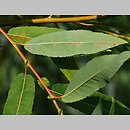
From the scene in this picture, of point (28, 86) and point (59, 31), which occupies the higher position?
point (59, 31)

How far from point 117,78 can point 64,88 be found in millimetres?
1499

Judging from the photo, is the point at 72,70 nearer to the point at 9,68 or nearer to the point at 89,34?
the point at 89,34

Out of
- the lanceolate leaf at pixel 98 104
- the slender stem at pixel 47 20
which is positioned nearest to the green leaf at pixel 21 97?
the lanceolate leaf at pixel 98 104

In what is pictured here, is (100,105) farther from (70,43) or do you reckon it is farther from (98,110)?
(70,43)

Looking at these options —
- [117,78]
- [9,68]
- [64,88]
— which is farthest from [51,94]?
[117,78]

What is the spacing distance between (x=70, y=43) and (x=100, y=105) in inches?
6.5

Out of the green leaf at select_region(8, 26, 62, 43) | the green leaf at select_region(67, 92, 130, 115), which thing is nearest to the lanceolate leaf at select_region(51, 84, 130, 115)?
the green leaf at select_region(67, 92, 130, 115)

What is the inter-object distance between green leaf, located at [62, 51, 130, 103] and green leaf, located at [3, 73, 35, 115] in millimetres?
88

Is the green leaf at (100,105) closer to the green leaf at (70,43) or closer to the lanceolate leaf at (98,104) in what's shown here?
the lanceolate leaf at (98,104)

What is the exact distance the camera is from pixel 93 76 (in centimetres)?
89

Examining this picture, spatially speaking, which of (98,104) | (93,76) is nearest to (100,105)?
(98,104)

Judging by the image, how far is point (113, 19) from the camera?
1.34 metres

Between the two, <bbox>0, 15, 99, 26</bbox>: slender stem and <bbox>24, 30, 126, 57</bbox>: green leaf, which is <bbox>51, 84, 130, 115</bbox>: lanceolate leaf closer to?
<bbox>24, 30, 126, 57</bbox>: green leaf

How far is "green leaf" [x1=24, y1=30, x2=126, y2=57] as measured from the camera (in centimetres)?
91
